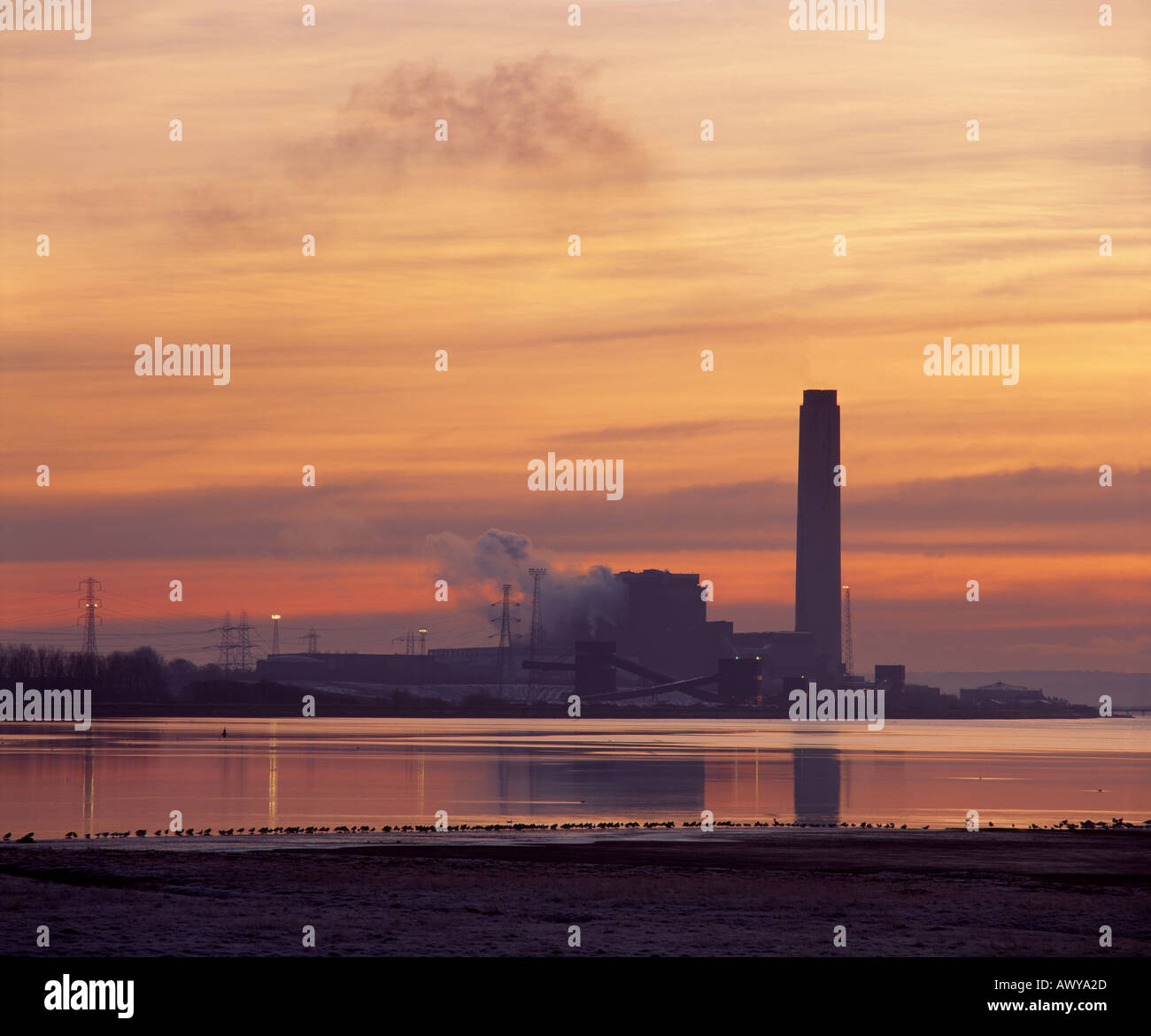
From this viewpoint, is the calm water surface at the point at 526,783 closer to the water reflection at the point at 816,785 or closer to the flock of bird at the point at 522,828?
the water reflection at the point at 816,785

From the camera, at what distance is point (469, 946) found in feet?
67.2

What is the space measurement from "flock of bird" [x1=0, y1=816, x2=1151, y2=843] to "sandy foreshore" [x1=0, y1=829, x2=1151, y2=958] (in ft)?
13.7

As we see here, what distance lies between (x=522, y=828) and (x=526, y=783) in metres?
30.5

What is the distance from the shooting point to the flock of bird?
1672 inches

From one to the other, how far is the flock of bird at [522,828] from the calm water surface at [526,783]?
7.68ft

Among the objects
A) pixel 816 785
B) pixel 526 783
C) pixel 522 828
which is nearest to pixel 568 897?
pixel 522 828

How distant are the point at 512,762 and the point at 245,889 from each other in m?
70.9

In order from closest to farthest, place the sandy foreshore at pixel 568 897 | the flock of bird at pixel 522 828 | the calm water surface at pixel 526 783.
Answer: the sandy foreshore at pixel 568 897 → the flock of bird at pixel 522 828 → the calm water surface at pixel 526 783

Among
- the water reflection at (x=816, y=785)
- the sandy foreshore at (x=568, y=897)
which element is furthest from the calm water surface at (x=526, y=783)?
the sandy foreshore at (x=568, y=897)

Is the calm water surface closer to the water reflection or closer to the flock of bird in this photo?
the water reflection

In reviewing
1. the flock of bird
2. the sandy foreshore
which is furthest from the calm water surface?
the sandy foreshore

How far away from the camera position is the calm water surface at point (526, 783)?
54531 mm

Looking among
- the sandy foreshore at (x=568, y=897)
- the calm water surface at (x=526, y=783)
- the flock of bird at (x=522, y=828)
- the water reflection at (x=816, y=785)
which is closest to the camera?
the sandy foreshore at (x=568, y=897)
